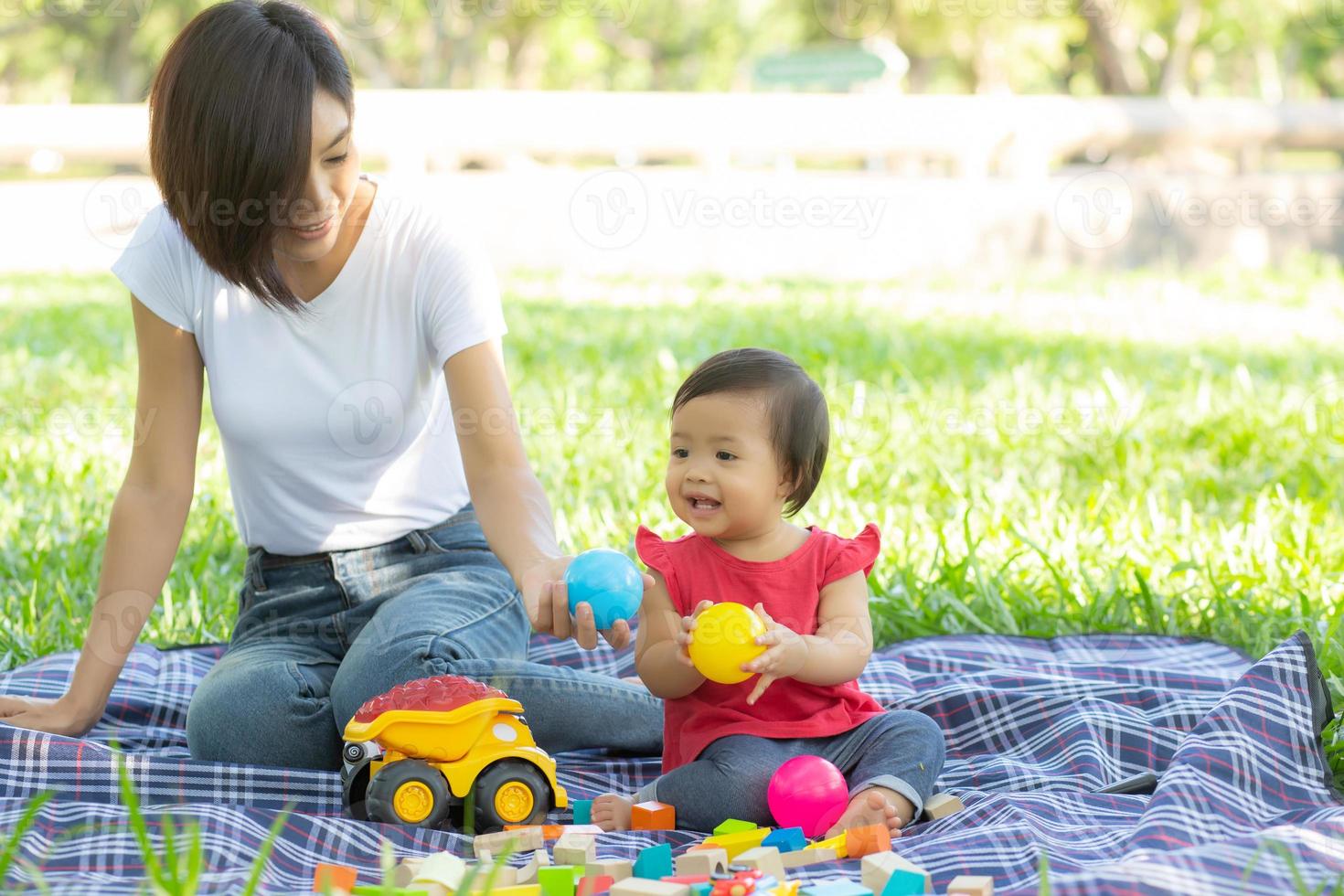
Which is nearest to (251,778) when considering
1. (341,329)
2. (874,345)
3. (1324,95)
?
(341,329)

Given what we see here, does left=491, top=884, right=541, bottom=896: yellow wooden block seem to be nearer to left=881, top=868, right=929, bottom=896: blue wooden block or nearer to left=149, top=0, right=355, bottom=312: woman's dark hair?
left=881, top=868, right=929, bottom=896: blue wooden block

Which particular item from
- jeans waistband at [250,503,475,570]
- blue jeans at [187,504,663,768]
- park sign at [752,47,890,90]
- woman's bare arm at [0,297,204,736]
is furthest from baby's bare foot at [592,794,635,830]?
park sign at [752,47,890,90]

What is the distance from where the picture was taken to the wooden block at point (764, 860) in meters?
1.79

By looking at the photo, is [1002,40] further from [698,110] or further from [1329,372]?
[1329,372]

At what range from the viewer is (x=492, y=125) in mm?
8539

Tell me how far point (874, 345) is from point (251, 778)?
409 cm

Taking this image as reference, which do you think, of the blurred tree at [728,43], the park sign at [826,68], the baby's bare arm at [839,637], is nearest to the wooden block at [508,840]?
the baby's bare arm at [839,637]

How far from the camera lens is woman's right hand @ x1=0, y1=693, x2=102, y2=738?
235cm

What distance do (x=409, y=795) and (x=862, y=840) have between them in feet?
2.09

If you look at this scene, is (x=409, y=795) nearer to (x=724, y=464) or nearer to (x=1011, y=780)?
(x=724, y=464)

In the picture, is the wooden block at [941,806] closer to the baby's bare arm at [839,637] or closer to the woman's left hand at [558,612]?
the baby's bare arm at [839,637]

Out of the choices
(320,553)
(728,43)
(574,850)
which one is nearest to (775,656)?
(574,850)

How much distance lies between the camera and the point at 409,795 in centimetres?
205

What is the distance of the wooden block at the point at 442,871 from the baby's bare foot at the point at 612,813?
36 cm
